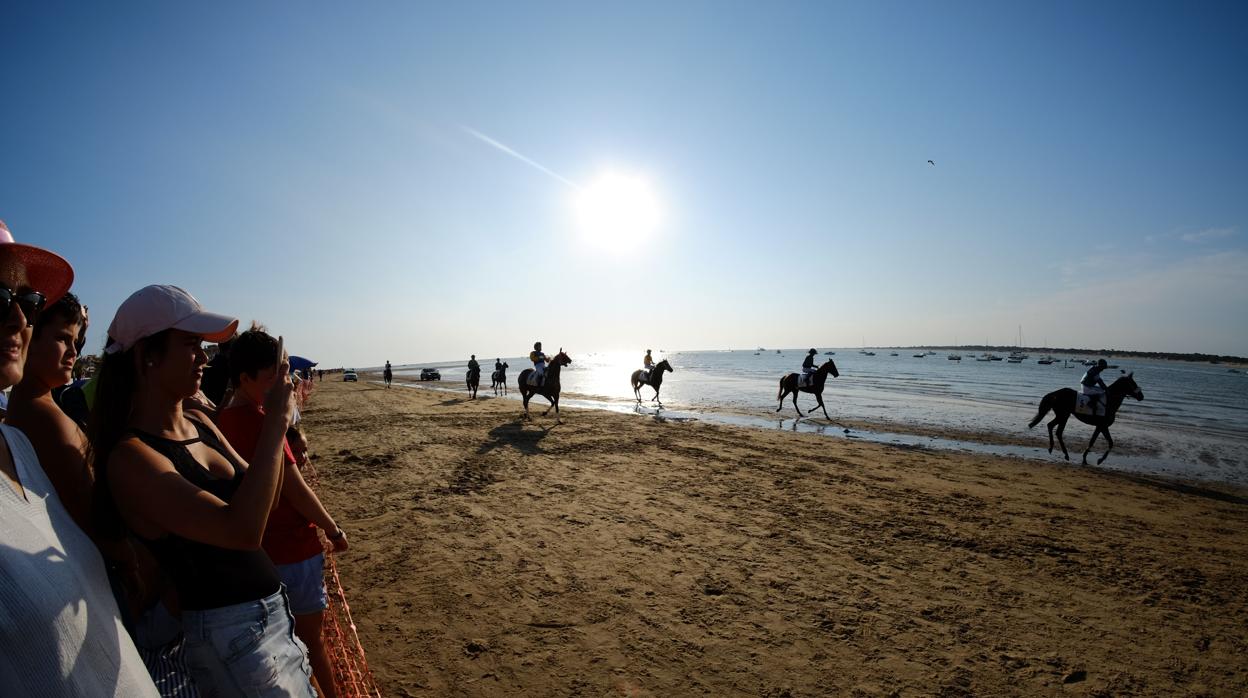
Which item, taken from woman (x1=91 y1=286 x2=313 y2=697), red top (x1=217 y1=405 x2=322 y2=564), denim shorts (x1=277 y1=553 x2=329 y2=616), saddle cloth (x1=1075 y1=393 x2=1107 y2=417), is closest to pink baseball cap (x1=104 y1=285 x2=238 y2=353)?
woman (x1=91 y1=286 x2=313 y2=697)

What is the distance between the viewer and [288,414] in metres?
1.74

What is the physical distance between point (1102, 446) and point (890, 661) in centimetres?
1535

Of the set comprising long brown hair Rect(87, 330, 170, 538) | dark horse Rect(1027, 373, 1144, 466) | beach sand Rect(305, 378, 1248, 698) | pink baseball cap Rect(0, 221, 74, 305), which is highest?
pink baseball cap Rect(0, 221, 74, 305)

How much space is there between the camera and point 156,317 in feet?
5.44

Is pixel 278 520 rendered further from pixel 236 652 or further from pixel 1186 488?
pixel 1186 488

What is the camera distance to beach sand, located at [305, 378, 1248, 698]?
3.68 m

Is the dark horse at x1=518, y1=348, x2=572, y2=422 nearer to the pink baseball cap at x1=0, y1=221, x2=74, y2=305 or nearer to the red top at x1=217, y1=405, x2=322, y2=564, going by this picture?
the red top at x1=217, y1=405, x2=322, y2=564

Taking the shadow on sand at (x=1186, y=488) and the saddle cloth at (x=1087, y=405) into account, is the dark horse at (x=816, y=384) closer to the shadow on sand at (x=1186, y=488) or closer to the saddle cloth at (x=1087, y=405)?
the saddle cloth at (x=1087, y=405)

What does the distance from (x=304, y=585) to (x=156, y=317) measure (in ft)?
5.13

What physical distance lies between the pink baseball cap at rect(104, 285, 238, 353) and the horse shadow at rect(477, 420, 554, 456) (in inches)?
359

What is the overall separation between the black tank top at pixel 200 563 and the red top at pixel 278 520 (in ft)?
2.34

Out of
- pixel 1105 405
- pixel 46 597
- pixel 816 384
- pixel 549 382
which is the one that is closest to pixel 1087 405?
pixel 1105 405

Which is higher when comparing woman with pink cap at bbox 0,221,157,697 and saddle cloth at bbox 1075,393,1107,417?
woman with pink cap at bbox 0,221,157,697

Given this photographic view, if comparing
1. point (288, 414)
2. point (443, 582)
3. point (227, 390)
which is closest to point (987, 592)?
point (443, 582)
